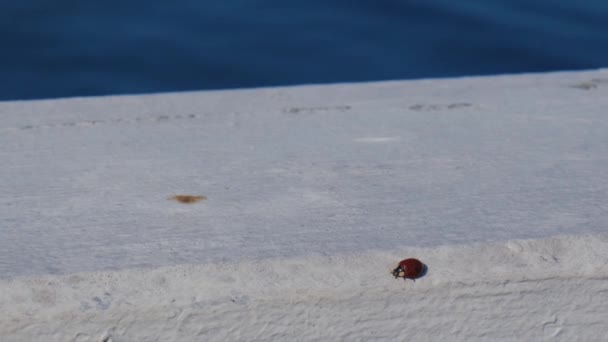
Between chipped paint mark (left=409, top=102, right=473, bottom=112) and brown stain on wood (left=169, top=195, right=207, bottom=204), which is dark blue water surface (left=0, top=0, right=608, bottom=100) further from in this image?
brown stain on wood (left=169, top=195, right=207, bottom=204)

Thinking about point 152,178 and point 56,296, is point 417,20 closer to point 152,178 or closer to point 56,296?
point 152,178

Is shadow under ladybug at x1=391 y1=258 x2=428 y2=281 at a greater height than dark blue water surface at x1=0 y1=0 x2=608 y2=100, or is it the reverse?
dark blue water surface at x1=0 y1=0 x2=608 y2=100

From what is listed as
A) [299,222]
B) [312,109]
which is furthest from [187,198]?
[312,109]

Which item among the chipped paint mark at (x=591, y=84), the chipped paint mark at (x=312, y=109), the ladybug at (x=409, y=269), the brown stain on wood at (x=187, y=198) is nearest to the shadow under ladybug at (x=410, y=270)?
the ladybug at (x=409, y=269)

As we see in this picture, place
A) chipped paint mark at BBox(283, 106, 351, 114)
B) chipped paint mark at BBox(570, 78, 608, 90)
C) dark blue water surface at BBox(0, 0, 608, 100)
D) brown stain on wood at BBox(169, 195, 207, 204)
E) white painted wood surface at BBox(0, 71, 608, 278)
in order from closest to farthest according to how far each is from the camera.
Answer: white painted wood surface at BBox(0, 71, 608, 278), brown stain on wood at BBox(169, 195, 207, 204), chipped paint mark at BBox(283, 106, 351, 114), chipped paint mark at BBox(570, 78, 608, 90), dark blue water surface at BBox(0, 0, 608, 100)

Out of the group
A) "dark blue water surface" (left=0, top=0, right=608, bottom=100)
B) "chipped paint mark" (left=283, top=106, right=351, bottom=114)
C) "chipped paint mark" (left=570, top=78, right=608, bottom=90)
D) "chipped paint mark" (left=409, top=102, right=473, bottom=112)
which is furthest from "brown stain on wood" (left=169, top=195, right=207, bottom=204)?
"dark blue water surface" (left=0, top=0, right=608, bottom=100)

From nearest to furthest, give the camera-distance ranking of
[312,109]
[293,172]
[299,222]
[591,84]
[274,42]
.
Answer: [299,222] < [293,172] < [312,109] < [591,84] < [274,42]

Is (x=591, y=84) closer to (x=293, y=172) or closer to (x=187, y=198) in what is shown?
(x=293, y=172)
